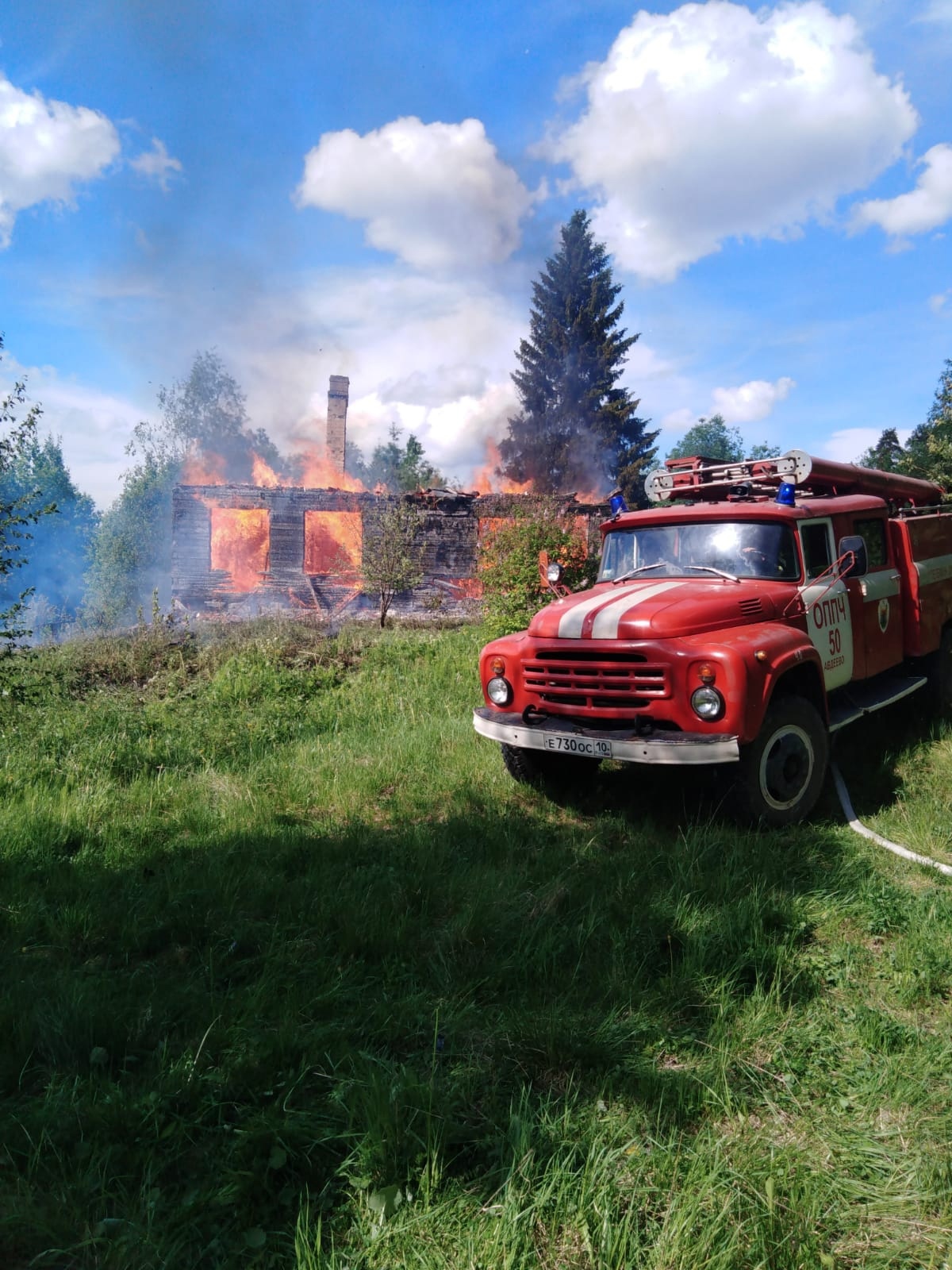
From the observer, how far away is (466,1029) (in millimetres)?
2812

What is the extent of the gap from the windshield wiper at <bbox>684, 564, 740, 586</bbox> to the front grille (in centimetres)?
123

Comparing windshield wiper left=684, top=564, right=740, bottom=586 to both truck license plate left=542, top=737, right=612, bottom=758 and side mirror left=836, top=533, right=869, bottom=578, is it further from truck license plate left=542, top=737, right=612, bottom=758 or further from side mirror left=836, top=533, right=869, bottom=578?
truck license plate left=542, top=737, right=612, bottom=758

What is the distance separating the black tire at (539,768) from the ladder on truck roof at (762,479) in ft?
8.65

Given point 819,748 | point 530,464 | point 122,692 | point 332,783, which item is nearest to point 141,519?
point 530,464

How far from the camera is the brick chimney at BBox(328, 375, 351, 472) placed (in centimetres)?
3139

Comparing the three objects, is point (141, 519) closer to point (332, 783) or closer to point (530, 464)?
point (530, 464)

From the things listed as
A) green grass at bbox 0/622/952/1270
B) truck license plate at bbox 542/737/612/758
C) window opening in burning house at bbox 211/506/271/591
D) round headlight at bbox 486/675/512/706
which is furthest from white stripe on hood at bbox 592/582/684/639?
window opening in burning house at bbox 211/506/271/591

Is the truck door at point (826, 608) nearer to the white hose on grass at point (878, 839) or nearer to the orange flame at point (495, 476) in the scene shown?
the white hose on grass at point (878, 839)

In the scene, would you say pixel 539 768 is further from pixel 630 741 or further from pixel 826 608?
pixel 826 608

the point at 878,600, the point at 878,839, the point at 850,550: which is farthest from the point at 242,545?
the point at 878,839

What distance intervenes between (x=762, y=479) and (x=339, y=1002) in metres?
5.09

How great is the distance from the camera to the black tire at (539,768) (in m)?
5.53

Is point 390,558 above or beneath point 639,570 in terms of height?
above

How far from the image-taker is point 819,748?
506 centimetres
